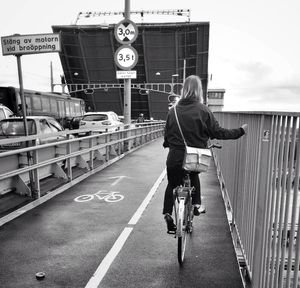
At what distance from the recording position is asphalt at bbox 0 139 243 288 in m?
3.67

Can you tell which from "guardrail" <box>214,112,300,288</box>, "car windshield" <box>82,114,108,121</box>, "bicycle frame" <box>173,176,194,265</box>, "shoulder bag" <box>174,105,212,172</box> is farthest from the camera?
"car windshield" <box>82,114,108,121</box>

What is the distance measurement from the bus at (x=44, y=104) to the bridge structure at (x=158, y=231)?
51.0 ft

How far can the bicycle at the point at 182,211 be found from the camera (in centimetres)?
388

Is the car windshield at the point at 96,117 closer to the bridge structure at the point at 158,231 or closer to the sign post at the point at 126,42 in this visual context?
the sign post at the point at 126,42

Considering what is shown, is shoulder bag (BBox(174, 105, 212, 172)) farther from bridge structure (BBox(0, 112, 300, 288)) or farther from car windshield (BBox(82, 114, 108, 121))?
car windshield (BBox(82, 114, 108, 121))

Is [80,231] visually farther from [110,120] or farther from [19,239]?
[110,120]

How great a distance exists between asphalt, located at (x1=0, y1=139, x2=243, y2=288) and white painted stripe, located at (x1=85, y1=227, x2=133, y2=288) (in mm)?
45

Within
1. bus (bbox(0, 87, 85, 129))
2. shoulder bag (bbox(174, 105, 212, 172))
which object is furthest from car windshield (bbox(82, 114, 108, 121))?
shoulder bag (bbox(174, 105, 212, 172))

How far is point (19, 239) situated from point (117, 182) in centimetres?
396

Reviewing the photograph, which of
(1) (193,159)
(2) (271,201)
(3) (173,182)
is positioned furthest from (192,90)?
(2) (271,201)

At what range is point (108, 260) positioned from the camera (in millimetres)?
4102

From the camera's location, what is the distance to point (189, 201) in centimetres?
424

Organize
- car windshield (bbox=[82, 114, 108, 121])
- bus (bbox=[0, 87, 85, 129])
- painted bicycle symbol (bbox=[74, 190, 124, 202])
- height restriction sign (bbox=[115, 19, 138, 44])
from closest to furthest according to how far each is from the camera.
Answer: painted bicycle symbol (bbox=[74, 190, 124, 202]) < height restriction sign (bbox=[115, 19, 138, 44]) < car windshield (bbox=[82, 114, 108, 121]) < bus (bbox=[0, 87, 85, 129])

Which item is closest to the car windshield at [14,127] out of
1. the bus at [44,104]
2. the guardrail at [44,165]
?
the guardrail at [44,165]
